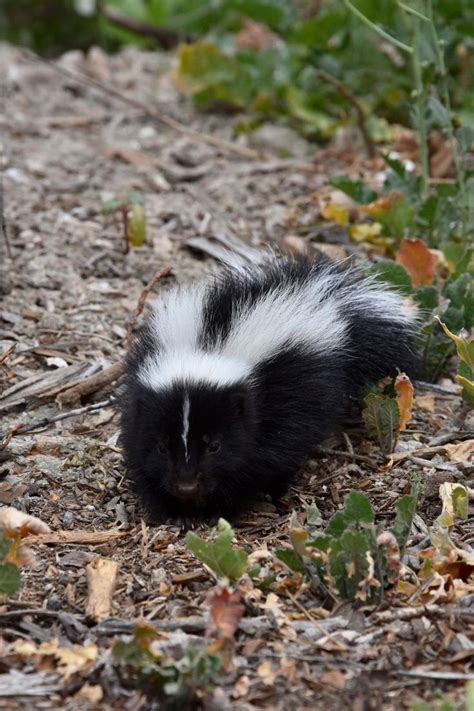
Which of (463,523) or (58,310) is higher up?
(463,523)

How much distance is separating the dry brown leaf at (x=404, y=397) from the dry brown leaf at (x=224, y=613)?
183cm

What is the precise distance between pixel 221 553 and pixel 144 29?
329 inches

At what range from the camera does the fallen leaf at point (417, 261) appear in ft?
19.4

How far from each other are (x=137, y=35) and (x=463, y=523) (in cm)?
817

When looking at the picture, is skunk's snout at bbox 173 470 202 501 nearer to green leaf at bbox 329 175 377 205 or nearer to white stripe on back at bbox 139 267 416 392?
white stripe on back at bbox 139 267 416 392

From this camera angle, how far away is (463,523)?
450cm

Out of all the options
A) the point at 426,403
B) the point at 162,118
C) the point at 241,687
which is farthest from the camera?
the point at 162,118

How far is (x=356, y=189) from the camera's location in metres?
6.45

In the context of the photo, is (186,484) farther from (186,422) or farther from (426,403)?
(426,403)

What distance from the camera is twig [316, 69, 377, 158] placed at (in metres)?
7.81

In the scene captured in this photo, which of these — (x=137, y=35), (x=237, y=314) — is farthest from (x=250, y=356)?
(x=137, y=35)

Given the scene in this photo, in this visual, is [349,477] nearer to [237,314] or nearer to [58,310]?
[237,314]

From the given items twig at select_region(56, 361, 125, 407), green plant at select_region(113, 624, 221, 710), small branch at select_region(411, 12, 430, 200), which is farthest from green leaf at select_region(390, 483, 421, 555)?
small branch at select_region(411, 12, 430, 200)

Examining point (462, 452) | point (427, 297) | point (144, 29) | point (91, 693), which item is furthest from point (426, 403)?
point (144, 29)
